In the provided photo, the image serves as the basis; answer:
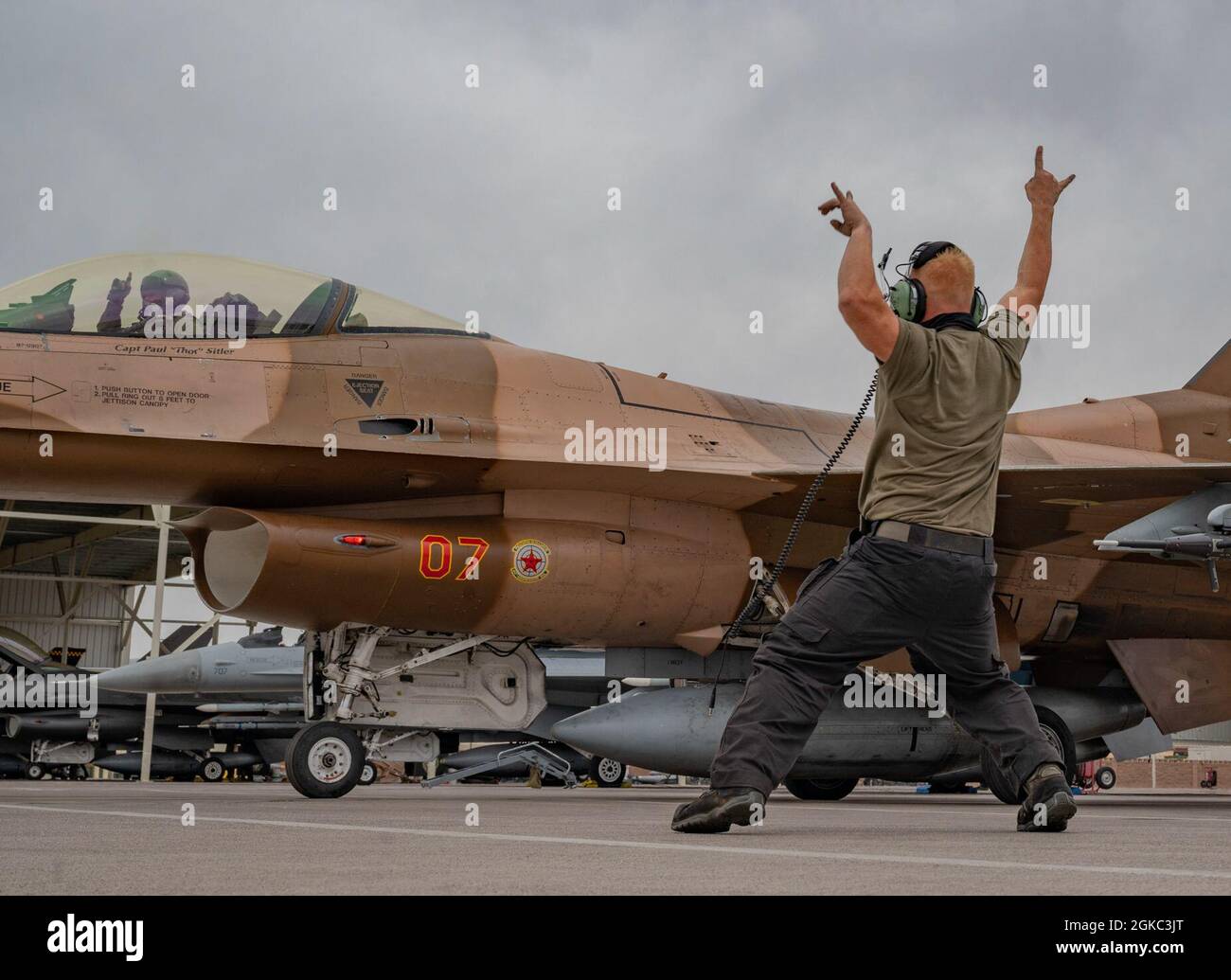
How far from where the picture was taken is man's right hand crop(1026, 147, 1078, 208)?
4.50m

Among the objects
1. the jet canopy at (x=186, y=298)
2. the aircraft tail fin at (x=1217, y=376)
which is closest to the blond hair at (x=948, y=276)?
the jet canopy at (x=186, y=298)

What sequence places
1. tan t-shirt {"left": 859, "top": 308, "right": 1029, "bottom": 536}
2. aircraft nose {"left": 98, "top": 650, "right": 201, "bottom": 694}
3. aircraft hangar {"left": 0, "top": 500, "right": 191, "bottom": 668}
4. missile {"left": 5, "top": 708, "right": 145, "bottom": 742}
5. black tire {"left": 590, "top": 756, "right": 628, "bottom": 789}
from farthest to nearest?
aircraft hangar {"left": 0, "top": 500, "right": 191, "bottom": 668}, missile {"left": 5, "top": 708, "right": 145, "bottom": 742}, black tire {"left": 590, "top": 756, "right": 628, "bottom": 789}, aircraft nose {"left": 98, "top": 650, "right": 201, "bottom": 694}, tan t-shirt {"left": 859, "top": 308, "right": 1029, "bottom": 536}

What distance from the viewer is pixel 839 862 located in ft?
10.6

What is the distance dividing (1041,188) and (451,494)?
4.80 m

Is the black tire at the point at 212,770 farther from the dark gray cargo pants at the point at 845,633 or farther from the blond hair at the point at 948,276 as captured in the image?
the blond hair at the point at 948,276

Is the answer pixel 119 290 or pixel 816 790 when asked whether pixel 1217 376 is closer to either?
pixel 816 790

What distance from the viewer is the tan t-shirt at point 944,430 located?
4195 millimetres

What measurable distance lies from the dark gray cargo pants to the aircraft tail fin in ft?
26.9

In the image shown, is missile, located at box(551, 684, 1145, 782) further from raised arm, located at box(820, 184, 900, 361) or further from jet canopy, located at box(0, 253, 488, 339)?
raised arm, located at box(820, 184, 900, 361)

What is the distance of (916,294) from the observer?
4383mm

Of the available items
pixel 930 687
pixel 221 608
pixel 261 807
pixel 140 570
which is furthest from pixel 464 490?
pixel 140 570

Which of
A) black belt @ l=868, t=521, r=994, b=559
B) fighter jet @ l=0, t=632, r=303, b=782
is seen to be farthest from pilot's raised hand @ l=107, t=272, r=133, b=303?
fighter jet @ l=0, t=632, r=303, b=782
